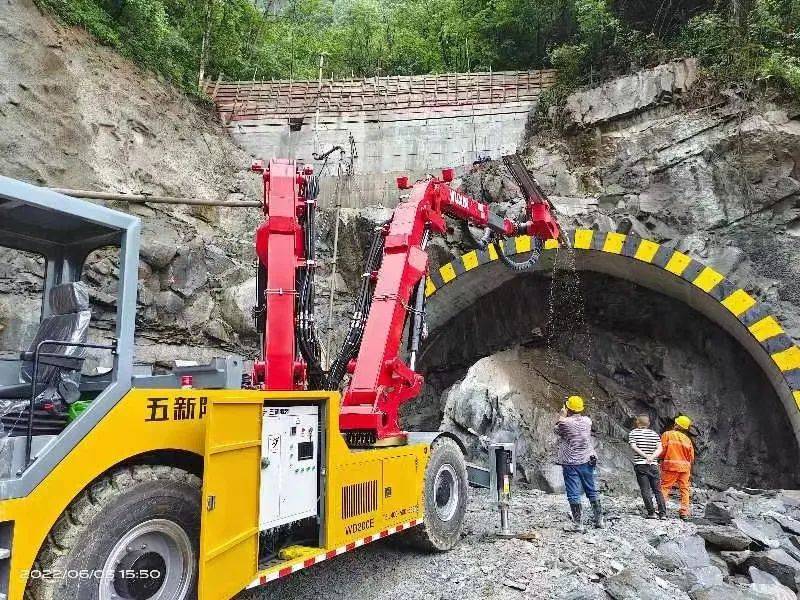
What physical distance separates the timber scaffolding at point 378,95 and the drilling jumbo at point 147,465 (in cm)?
929

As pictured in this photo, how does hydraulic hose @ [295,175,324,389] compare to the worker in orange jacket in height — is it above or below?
above

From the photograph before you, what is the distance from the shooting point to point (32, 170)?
9.10m

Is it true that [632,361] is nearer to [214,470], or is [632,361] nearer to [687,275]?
[687,275]

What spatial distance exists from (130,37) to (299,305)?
9.33 m

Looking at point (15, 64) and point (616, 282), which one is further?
point (616, 282)

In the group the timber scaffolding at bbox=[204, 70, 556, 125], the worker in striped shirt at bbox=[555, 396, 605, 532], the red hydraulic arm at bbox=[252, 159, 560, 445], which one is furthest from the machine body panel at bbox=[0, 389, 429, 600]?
the timber scaffolding at bbox=[204, 70, 556, 125]

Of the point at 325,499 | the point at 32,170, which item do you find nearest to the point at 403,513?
the point at 325,499

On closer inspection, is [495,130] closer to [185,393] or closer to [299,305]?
[299,305]

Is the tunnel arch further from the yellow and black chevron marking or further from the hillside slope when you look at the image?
the hillside slope

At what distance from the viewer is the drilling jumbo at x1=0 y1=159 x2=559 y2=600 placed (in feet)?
8.48

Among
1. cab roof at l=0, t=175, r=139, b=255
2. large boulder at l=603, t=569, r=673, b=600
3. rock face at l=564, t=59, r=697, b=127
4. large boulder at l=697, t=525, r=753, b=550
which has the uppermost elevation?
rock face at l=564, t=59, r=697, b=127

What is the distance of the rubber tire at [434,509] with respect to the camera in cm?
513

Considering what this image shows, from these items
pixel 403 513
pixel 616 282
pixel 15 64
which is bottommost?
pixel 403 513

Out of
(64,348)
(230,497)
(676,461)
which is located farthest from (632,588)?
(64,348)
